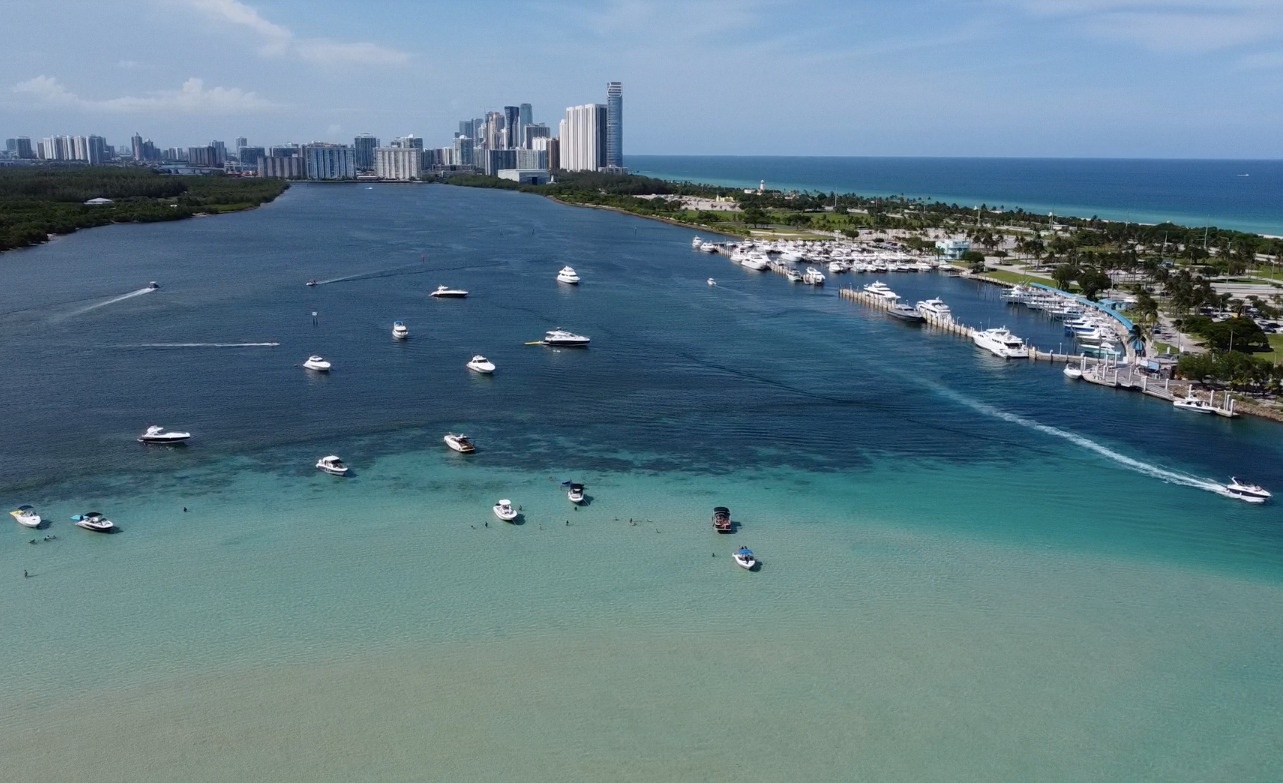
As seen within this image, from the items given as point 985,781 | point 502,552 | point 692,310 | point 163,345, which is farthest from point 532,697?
point 692,310

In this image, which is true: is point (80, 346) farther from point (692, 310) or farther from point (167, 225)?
point (167, 225)

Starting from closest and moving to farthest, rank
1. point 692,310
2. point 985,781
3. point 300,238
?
point 985,781
point 692,310
point 300,238

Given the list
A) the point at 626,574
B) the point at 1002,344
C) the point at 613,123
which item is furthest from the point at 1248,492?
the point at 613,123

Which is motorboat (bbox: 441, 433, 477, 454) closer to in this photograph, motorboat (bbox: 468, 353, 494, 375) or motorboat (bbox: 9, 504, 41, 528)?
motorboat (bbox: 468, 353, 494, 375)

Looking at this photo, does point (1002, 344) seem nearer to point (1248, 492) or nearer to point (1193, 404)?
point (1193, 404)

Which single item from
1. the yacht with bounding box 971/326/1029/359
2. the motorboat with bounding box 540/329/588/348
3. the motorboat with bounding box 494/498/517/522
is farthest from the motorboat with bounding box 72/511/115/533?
the yacht with bounding box 971/326/1029/359

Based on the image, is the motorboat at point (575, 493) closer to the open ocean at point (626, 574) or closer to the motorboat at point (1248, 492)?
the open ocean at point (626, 574)

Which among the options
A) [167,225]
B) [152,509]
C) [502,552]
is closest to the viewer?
[502,552]
